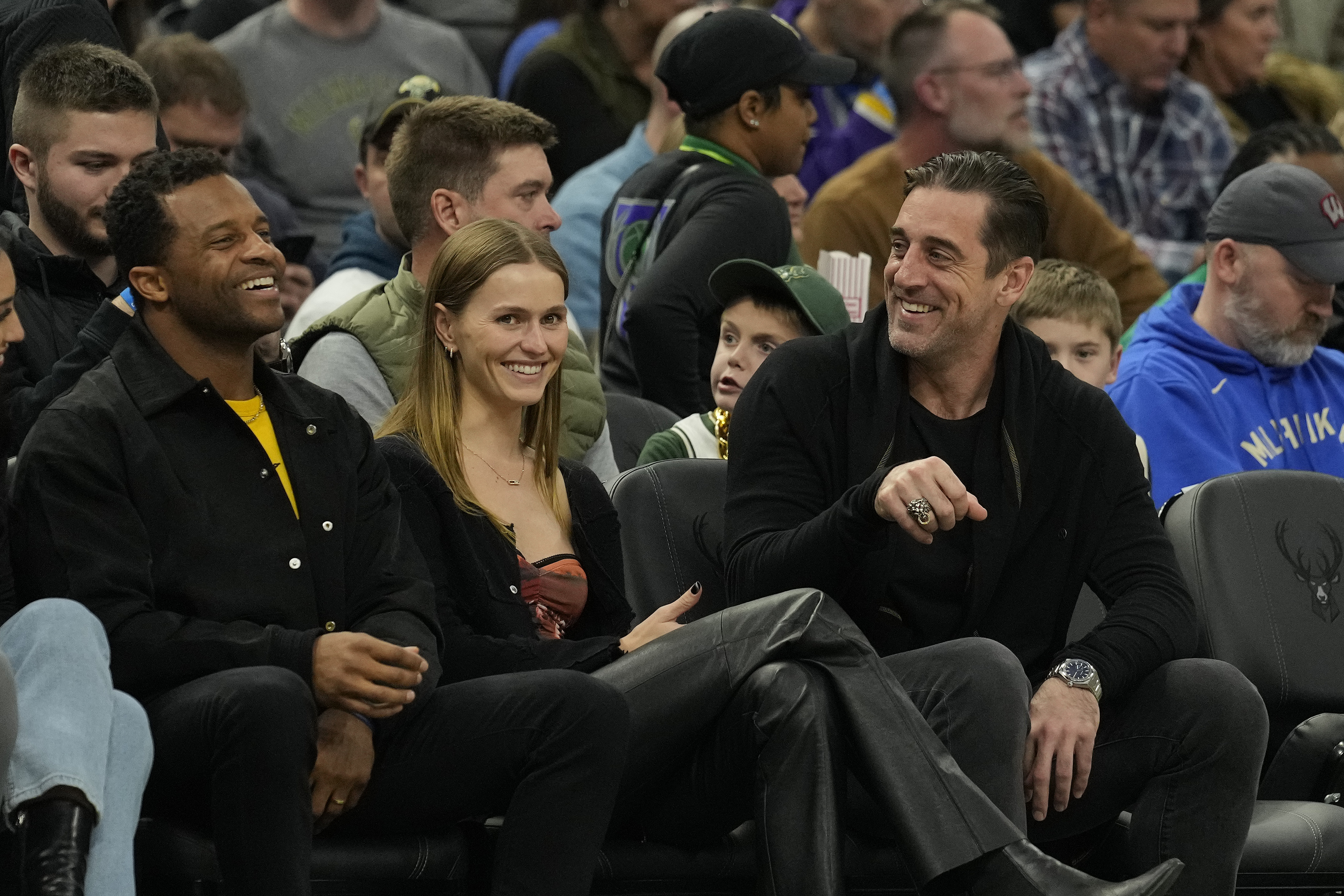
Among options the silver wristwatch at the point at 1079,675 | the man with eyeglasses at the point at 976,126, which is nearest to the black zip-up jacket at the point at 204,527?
the silver wristwatch at the point at 1079,675

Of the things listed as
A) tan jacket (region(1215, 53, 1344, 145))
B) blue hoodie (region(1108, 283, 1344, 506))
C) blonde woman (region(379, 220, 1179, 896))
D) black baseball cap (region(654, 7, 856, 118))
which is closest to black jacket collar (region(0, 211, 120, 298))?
blonde woman (region(379, 220, 1179, 896))

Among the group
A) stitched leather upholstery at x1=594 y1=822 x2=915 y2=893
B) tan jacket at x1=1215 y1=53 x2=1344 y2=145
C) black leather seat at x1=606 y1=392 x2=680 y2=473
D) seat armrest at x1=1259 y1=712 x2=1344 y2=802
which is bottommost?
tan jacket at x1=1215 y1=53 x2=1344 y2=145

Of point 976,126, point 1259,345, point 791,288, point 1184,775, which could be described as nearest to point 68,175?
point 791,288

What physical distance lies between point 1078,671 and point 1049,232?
274 cm

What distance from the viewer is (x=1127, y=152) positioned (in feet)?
24.4

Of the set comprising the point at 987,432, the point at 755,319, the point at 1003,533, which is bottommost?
the point at 755,319

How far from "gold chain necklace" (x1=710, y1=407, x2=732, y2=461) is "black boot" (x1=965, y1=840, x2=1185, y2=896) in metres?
1.46

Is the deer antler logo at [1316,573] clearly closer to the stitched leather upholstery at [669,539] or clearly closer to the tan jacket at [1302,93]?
the stitched leather upholstery at [669,539]

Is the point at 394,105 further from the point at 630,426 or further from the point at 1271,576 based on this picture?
the point at 1271,576

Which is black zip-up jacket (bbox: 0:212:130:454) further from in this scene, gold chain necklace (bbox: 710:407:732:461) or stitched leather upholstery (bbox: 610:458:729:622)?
gold chain necklace (bbox: 710:407:732:461)

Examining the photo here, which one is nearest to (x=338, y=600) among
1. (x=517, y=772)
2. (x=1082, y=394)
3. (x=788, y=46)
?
(x=517, y=772)

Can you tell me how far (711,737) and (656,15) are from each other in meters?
4.03

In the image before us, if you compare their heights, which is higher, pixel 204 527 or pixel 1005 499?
pixel 204 527

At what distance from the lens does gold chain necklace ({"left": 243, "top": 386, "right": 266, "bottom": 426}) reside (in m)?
3.51
